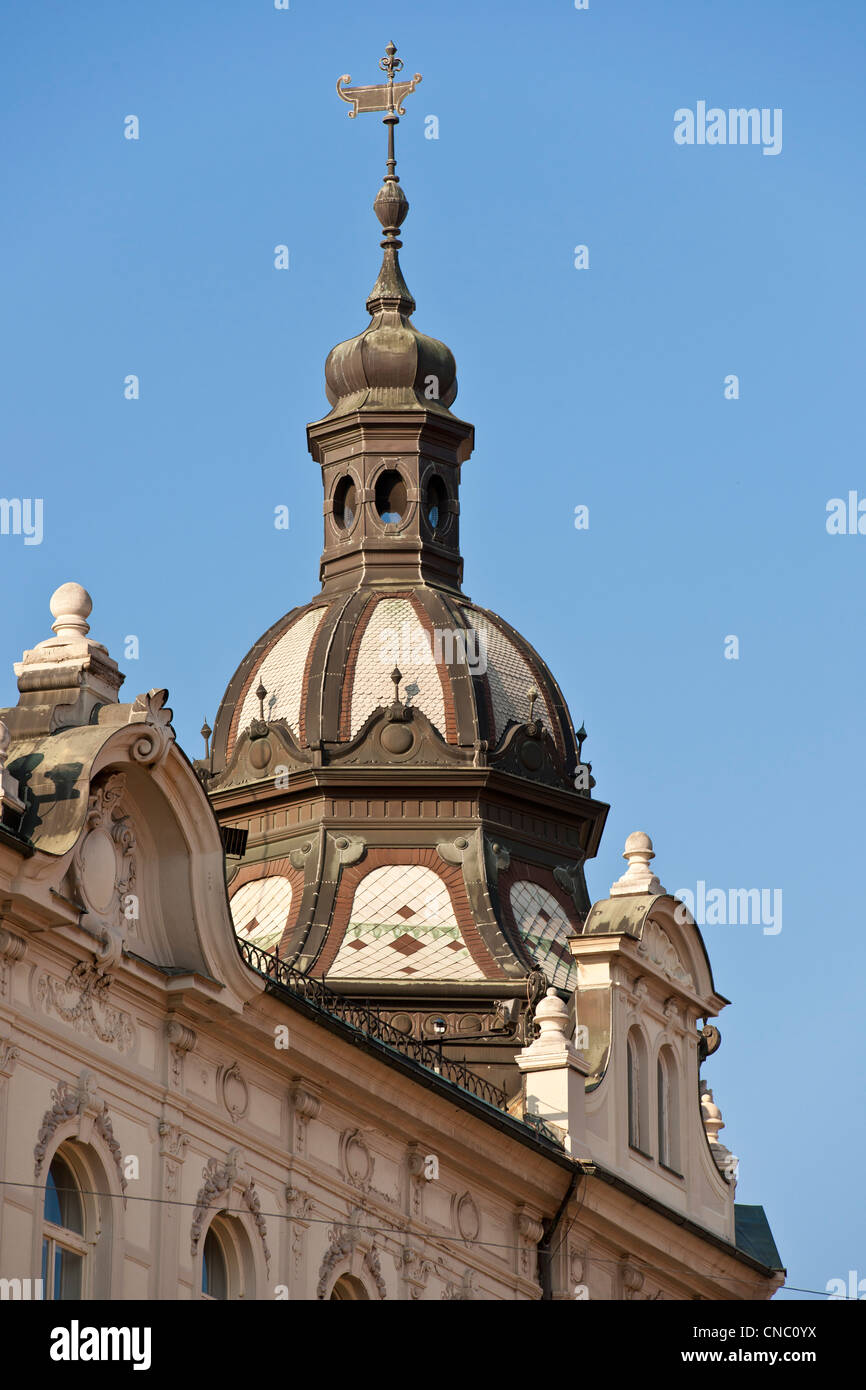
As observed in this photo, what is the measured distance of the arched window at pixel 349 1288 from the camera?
Result: 37031 mm

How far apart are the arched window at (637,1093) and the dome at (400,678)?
598 centimetres

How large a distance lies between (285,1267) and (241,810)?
1562cm

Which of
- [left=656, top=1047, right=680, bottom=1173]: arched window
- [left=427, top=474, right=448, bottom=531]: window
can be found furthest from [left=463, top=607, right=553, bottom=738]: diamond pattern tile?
[left=656, top=1047, right=680, bottom=1173]: arched window

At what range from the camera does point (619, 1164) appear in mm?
43906

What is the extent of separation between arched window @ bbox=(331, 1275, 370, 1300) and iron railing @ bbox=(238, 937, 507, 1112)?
2.56 meters

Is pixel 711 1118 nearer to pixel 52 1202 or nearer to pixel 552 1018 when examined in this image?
pixel 552 1018

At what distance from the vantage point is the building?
32.4 metres

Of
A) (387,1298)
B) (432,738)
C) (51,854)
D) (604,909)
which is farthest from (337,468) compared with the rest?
(51,854)

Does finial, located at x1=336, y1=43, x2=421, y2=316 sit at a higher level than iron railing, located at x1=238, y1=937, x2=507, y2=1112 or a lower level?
higher

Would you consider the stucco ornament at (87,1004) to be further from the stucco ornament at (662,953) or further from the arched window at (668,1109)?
the arched window at (668,1109)

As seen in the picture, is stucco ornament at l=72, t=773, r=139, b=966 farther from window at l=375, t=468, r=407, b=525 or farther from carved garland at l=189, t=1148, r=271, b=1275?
window at l=375, t=468, r=407, b=525

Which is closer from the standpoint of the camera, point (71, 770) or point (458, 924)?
point (71, 770)

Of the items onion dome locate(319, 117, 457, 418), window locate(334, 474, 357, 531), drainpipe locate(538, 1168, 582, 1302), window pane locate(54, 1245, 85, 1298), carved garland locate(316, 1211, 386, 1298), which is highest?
onion dome locate(319, 117, 457, 418)

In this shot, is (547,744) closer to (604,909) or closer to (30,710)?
(604,909)
